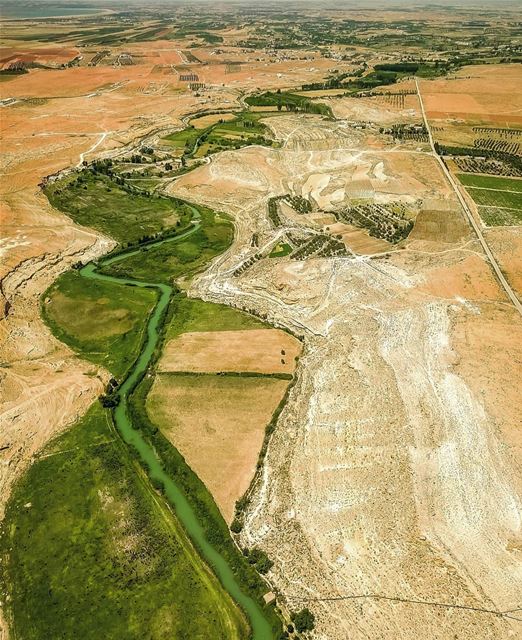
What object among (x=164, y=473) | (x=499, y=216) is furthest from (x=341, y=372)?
(x=499, y=216)

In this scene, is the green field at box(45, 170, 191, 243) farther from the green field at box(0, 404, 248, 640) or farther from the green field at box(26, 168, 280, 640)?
the green field at box(0, 404, 248, 640)

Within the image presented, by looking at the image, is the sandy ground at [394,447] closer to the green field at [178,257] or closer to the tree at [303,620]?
the tree at [303,620]

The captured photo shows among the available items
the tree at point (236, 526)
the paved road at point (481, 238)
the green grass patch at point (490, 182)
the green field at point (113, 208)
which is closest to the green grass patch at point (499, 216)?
the paved road at point (481, 238)

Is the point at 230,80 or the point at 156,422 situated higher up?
the point at 230,80

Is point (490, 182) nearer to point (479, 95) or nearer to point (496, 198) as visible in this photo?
point (496, 198)

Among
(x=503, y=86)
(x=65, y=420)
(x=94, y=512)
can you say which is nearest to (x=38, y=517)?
(x=94, y=512)

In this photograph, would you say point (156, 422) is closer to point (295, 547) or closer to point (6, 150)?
point (295, 547)
